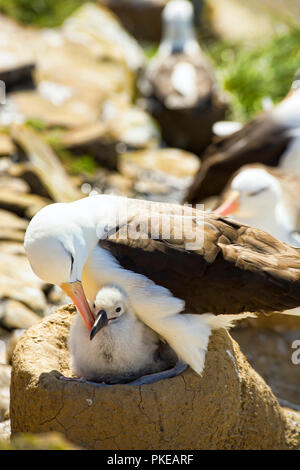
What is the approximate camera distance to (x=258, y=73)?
12.8 meters

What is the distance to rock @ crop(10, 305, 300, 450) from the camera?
3.81 meters

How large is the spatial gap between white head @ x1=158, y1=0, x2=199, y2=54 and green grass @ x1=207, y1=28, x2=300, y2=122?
2.94 feet

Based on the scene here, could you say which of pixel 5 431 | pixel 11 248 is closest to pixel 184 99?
pixel 11 248

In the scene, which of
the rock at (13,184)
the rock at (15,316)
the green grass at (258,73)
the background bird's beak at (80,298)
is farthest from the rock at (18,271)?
the green grass at (258,73)

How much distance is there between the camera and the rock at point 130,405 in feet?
12.5

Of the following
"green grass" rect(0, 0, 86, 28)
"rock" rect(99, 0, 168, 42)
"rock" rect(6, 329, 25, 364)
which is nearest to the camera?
"rock" rect(6, 329, 25, 364)

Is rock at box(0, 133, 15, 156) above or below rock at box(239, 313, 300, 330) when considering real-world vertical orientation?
above

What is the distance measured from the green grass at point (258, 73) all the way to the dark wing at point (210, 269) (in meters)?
8.16

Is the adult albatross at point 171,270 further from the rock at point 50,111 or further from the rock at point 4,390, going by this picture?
the rock at point 50,111

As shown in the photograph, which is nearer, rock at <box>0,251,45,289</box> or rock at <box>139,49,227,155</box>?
rock at <box>0,251,45,289</box>

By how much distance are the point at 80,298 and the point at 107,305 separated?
15 centimetres

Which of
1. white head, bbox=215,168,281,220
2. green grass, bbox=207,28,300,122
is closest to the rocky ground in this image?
white head, bbox=215,168,281,220

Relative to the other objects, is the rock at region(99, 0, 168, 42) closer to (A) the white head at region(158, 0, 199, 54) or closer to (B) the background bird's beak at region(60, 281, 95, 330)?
(A) the white head at region(158, 0, 199, 54)

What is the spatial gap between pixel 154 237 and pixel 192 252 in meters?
0.22
